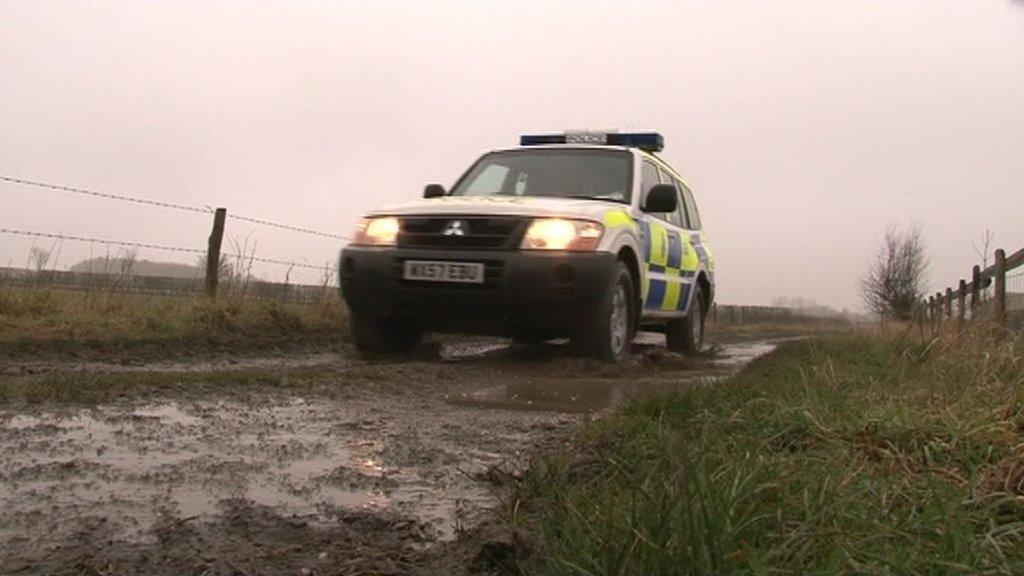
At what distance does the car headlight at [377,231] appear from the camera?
6.06 metres

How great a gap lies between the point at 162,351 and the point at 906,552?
19.1ft

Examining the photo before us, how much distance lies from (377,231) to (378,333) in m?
0.81

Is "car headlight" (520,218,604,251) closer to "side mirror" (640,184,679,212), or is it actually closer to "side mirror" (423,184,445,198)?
"side mirror" (640,184,679,212)

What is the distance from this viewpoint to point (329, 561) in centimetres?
171

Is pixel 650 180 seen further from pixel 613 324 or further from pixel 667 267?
pixel 613 324

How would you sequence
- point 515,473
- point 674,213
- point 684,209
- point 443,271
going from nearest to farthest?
point 515,473 < point 443,271 < point 674,213 < point 684,209

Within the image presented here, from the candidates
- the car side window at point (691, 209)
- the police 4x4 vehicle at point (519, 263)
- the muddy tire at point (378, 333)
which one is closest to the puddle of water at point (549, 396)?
the police 4x4 vehicle at point (519, 263)

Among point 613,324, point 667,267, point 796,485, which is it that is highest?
point 667,267

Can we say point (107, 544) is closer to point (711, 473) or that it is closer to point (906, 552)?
point (711, 473)

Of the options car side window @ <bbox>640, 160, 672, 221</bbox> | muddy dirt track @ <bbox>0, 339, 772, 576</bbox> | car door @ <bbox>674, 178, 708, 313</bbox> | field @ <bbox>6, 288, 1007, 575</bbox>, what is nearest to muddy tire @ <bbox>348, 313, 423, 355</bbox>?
field @ <bbox>6, 288, 1007, 575</bbox>

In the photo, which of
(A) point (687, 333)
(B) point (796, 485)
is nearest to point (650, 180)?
(A) point (687, 333)

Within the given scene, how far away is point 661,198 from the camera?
679 centimetres

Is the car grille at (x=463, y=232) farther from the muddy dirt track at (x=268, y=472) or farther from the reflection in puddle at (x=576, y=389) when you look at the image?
the muddy dirt track at (x=268, y=472)

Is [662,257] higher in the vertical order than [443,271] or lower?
higher
